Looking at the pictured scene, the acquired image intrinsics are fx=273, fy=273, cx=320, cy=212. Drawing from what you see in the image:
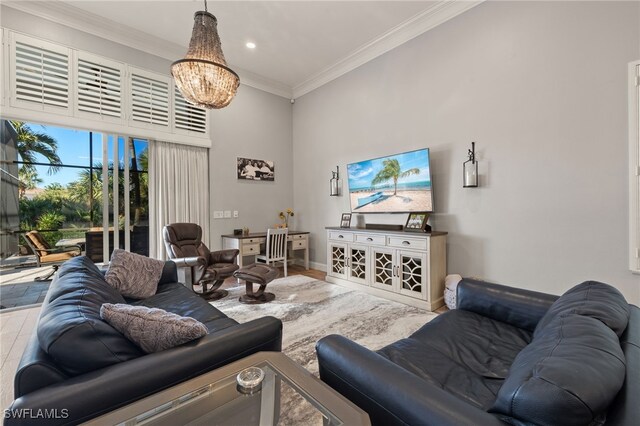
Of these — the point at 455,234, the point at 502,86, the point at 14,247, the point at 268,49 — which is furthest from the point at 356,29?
the point at 14,247

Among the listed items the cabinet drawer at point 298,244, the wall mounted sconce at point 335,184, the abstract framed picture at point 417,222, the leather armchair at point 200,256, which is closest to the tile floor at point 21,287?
the leather armchair at point 200,256

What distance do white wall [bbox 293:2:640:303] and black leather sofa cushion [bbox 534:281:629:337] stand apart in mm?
1548

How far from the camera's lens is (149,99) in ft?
13.8

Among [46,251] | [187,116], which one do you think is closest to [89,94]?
[187,116]

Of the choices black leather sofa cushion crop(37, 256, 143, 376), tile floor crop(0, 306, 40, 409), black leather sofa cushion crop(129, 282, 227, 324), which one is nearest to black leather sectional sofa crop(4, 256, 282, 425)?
black leather sofa cushion crop(37, 256, 143, 376)

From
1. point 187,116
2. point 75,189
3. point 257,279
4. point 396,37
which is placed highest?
point 396,37

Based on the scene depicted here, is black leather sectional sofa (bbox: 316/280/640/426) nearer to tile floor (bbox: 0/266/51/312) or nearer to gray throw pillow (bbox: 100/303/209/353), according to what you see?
A: gray throw pillow (bbox: 100/303/209/353)

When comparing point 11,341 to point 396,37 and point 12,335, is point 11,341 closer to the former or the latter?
point 12,335

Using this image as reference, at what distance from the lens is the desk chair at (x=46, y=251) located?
3812 millimetres

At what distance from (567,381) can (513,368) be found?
29 centimetres

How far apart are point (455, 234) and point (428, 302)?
947mm

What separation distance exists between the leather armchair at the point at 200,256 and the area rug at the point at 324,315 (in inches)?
11.1

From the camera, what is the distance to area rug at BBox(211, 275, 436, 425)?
2475 millimetres

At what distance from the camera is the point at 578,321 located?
102cm
